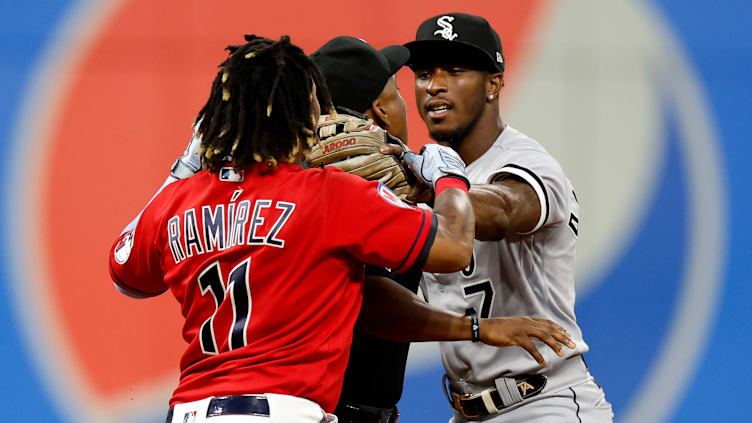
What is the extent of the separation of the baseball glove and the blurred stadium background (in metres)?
1.96

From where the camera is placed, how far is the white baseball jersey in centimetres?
241

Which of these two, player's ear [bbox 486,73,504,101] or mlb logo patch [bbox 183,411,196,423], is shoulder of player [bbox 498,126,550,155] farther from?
mlb logo patch [bbox 183,411,196,423]

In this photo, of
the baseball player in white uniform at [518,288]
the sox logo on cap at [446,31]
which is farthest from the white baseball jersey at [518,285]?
the sox logo on cap at [446,31]

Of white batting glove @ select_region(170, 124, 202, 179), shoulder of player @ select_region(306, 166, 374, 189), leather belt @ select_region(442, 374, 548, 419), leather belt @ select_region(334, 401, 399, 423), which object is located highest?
shoulder of player @ select_region(306, 166, 374, 189)

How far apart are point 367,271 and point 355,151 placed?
1.20 feet

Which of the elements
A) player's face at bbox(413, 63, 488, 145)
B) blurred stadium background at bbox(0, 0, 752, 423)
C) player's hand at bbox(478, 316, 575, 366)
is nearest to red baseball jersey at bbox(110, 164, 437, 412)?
player's hand at bbox(478, 316, 575, 366)

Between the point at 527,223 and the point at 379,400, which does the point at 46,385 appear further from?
the point at 527,223

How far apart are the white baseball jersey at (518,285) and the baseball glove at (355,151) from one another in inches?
13.6

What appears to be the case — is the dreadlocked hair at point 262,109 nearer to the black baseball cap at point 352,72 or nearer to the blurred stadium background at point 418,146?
the black baseball cap at point 352,72

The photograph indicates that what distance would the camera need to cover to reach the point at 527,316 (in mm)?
2398

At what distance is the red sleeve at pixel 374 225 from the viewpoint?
5.74 feet

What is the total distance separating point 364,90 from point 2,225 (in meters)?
2.28

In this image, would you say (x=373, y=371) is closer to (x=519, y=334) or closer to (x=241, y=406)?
Answer: (x=519, y=334)

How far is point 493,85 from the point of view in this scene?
2.79m
